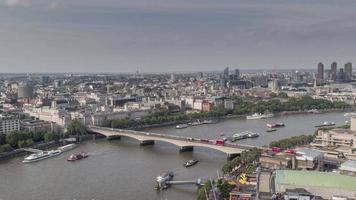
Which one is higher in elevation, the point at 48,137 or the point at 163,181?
the point at 48,137

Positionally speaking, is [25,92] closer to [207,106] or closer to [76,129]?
[207,106]

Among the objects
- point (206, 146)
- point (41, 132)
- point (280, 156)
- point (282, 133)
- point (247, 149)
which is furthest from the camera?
point (282, 133)

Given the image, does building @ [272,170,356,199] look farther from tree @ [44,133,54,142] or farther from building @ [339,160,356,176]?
tree @ [44,133,54,142]

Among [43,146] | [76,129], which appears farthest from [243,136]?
[43,146]

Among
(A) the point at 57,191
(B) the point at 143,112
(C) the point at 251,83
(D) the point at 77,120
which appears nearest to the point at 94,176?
(A) the point at 57,191

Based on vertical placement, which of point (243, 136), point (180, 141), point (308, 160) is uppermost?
point (308, 160)

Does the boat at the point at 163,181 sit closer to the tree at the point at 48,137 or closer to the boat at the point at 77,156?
the boat at the point at 77,156

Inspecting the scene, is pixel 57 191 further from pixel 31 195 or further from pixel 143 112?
pixel 143 112
